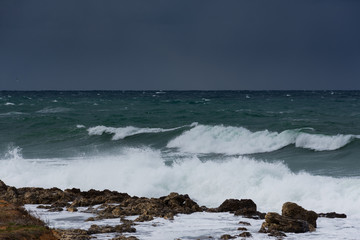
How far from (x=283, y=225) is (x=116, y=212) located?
3577 millimetres

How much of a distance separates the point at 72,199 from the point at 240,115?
32.8 metres

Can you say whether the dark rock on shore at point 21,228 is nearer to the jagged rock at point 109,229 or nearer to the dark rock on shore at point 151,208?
the jagged rock at point 109,229

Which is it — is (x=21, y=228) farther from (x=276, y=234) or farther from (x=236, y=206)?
(x=236, y=206)

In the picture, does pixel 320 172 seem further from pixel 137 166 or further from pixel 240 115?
pixel 240 115

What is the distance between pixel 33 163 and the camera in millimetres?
21875

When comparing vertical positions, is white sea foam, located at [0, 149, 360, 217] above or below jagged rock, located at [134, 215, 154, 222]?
below

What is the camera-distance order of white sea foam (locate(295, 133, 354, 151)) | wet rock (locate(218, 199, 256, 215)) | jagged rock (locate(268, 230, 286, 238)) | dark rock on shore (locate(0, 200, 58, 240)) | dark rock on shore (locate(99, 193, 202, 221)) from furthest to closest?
white sea foam (locate(295, 133, 354, 151))
wet rock (locate(218, 199, 256, 215))
dark rock on shore (locate(99, 193, 202, 221))
jagged rock (locate(268, 230, 286, 238))
dark rock on shore (locate(0, 200, 58, 240))

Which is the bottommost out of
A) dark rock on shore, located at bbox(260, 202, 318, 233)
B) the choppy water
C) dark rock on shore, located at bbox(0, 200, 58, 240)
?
the choppy water

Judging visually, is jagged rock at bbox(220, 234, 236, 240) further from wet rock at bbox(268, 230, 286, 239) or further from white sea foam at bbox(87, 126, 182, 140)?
white sea foam at bbox(87, 126, 182, 140)

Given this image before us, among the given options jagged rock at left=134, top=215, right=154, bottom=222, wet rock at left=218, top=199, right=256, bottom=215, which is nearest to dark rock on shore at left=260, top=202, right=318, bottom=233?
wet rock at left=218, top=199, right=256, bottom=215

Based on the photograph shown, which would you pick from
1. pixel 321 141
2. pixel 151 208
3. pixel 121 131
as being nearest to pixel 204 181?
pixel 151 208

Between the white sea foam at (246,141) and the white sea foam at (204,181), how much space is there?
24.6ft

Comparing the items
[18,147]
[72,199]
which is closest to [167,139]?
[18,147]

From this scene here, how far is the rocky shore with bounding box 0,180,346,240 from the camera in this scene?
8.98 meters
